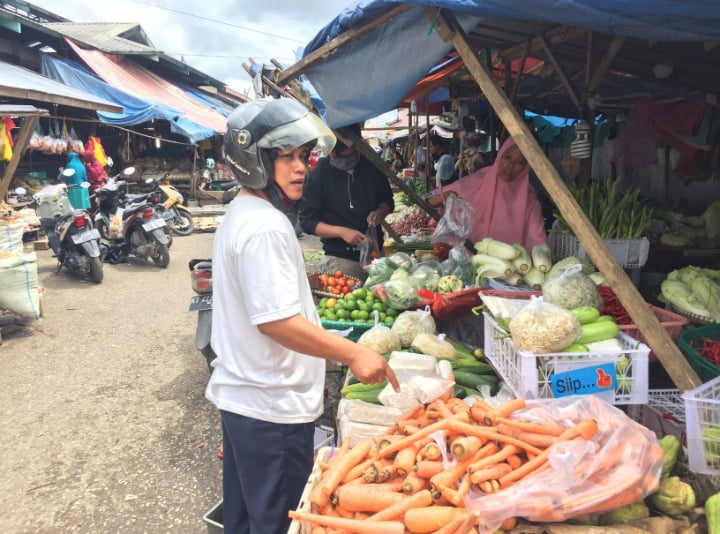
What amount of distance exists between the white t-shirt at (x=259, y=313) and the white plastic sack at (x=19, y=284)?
4.83 m

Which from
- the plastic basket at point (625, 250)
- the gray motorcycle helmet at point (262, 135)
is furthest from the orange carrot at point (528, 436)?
the plastic basket at point (625, 250)

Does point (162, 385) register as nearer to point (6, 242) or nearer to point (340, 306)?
point (340, 306)

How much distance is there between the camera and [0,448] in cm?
385

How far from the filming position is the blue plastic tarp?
14219 mm

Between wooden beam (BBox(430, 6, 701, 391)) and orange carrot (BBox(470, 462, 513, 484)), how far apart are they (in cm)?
90

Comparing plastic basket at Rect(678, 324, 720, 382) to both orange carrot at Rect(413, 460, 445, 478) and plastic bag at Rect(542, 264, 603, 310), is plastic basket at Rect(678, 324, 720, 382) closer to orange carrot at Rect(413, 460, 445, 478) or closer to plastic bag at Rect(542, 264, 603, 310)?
plastic bag at Rect(542, 264, 603, 310)

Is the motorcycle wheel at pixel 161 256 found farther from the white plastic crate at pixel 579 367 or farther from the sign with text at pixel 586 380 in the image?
the sign with text at pixel 586 380

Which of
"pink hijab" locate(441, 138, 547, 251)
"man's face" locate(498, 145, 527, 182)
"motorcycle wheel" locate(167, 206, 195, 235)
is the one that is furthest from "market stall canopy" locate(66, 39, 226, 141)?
"man's face" locate(498, 145, 527, 182)

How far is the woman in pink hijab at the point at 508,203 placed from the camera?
436 centimetres

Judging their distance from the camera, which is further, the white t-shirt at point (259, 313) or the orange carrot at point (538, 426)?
the orange carrot at point (538, 426)

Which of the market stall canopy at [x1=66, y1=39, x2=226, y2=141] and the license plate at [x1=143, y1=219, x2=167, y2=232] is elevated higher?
the market stall canopy at [x1=66, y1=39, x2=226, y2=141]

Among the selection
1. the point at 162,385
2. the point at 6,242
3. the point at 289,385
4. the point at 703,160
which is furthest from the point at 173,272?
the point at 703,160

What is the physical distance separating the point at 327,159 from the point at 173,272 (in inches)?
231

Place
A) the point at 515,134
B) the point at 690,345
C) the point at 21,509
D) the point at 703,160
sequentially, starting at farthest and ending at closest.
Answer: the point at 703,160
the point at 21,509
the point at 690,345
the point at 515,134
